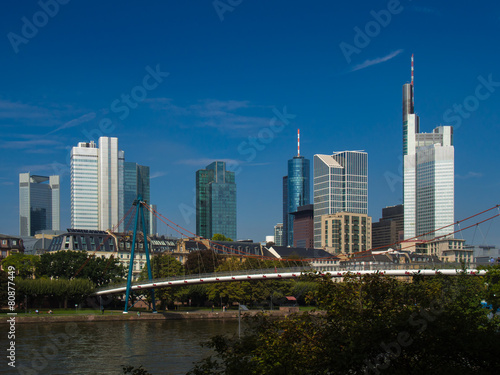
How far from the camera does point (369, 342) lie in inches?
557

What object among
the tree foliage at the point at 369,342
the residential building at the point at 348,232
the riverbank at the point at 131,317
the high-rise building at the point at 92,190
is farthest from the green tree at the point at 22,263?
the high-rise building at the point at 92,190

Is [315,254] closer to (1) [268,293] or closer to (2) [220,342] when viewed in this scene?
(1) [268,293]

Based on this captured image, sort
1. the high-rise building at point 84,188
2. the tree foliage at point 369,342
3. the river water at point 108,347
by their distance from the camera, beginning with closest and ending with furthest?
the tree foliage at point 369,342 < the river water at point 108,347 < the high-rise building at point 84,188

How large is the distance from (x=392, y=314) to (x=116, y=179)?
188 meters

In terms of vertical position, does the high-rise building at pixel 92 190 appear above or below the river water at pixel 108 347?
above

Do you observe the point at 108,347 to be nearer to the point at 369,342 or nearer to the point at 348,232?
the point at 369,342

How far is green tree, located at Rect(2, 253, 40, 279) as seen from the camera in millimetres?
75750

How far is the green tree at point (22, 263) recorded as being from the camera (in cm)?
7575

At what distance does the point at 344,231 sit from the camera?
577ft

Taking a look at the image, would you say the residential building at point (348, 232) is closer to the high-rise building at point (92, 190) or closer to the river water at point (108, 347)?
the high-rise building at point (92, 190)

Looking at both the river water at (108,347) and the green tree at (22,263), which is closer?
the river water at (108,347)

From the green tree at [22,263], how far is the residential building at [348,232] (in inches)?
4139

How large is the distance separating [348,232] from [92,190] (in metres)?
74.8

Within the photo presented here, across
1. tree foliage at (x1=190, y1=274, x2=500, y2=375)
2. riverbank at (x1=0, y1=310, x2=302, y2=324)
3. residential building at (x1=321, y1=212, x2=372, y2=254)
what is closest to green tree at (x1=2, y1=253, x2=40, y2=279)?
riverbank at (x1=0, y1=310, x2=302, y2=324)
